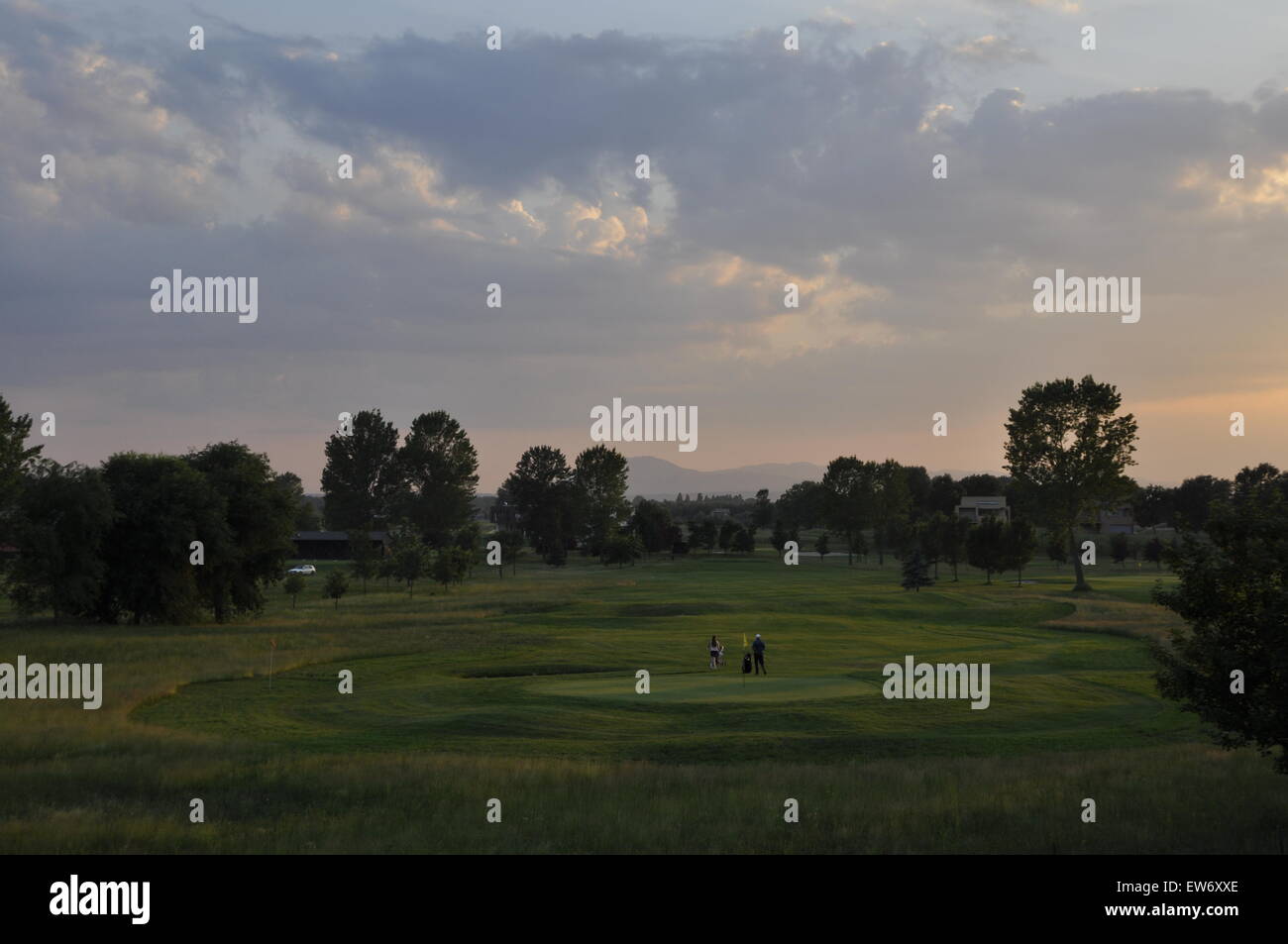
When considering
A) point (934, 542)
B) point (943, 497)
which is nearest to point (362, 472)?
point (934, 542)

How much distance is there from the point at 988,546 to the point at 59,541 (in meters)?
88.5

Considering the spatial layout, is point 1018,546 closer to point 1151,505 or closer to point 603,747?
point 1151,505

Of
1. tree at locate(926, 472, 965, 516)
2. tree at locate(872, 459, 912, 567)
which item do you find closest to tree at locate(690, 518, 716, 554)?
tree at locate(872, 459, 912, 567)

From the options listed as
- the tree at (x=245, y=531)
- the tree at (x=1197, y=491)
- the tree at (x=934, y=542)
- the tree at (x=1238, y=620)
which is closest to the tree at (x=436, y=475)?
the tree at (x=934, y=542)

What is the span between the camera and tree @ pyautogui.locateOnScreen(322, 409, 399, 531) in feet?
559

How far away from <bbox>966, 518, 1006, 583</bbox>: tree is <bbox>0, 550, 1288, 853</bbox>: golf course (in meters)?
43.8

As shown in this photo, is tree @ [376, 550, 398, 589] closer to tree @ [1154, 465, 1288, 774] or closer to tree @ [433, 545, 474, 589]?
tree @ [433, 545, 474, 589]

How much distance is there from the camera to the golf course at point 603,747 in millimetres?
18250
